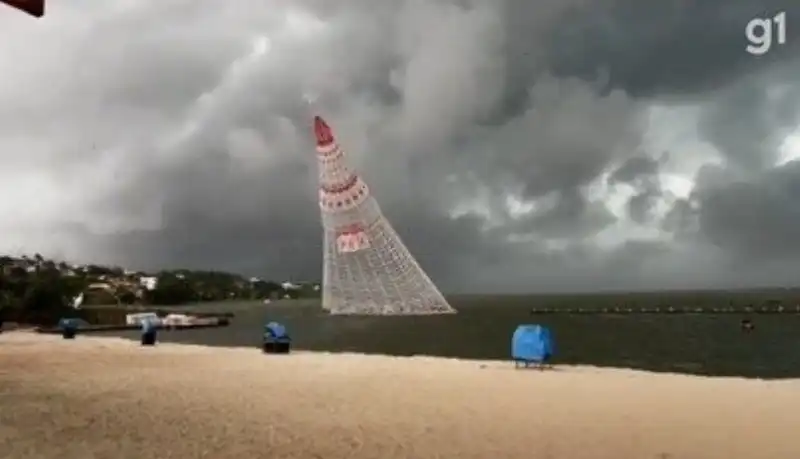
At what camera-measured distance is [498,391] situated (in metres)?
15.3

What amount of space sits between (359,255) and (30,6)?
229ft

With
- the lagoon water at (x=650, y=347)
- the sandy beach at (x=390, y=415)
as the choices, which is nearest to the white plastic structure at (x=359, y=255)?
the lagoon water at (x=650, y=347)

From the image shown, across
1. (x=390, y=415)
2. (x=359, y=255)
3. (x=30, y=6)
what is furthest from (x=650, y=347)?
(x=30, y=6)

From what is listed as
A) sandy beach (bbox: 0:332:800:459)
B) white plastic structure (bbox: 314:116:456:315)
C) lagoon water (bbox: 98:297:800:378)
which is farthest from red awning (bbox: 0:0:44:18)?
white plastic structure (bbox: 314:116:456:315)

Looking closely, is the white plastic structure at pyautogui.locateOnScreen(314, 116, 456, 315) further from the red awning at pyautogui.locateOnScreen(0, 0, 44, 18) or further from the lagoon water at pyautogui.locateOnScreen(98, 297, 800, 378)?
the red awning at pyautogui.locateOnScreen(0, 0, 44, 18)

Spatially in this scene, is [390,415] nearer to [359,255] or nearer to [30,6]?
[30,6]

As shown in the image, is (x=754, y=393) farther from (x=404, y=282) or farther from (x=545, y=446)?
(x=404, y=282)

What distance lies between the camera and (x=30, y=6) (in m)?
9.02

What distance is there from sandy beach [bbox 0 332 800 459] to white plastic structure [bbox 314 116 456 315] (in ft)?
179

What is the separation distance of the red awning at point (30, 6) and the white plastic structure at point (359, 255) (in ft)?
206

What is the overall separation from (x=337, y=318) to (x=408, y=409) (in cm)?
11902

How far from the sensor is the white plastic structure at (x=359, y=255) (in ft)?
242

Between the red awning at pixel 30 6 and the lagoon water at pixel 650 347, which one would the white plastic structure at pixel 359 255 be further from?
the red awning at pixel 30 6

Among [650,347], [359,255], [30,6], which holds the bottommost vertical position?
[650,347]
